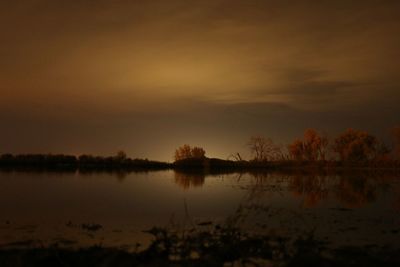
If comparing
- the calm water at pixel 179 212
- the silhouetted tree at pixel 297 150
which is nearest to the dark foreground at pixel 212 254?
the calm water at pixel 179 212

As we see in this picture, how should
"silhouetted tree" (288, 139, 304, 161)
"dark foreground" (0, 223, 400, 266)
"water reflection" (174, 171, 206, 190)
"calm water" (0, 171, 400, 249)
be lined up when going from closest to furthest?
"dark foreground" (0, 223, 400, 266)
"calm water" (0, 171, 400, 249)
"water reflection" (174, 171, 206, 190)
"silhouetted tree" (288, 139, 304, 161)

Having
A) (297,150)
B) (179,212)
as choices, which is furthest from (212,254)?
(297,150)

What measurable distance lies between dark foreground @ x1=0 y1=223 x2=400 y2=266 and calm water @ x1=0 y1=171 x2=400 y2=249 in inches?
27.7

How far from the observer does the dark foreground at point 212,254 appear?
1037 centimetres

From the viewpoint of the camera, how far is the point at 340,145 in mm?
64562

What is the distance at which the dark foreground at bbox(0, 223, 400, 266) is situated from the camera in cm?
1037

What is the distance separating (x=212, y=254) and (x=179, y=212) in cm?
841

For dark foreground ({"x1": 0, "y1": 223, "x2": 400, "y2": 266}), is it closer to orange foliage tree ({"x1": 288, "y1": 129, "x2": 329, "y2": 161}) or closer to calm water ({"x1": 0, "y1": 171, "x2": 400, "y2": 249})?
calm water ({"x1": 0, "y1": 171, "x2": 400, "y2": 249})

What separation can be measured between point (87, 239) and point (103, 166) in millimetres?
45339

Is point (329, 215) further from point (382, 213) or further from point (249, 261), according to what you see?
point (249, 261)

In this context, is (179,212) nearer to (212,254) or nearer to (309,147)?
(212,254)

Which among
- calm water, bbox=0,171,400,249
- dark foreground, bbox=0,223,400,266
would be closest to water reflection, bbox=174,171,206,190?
calm water, bbox=0,171,400,249

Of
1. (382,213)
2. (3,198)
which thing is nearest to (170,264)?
(382,213)

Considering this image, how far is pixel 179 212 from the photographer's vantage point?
19734 mm
